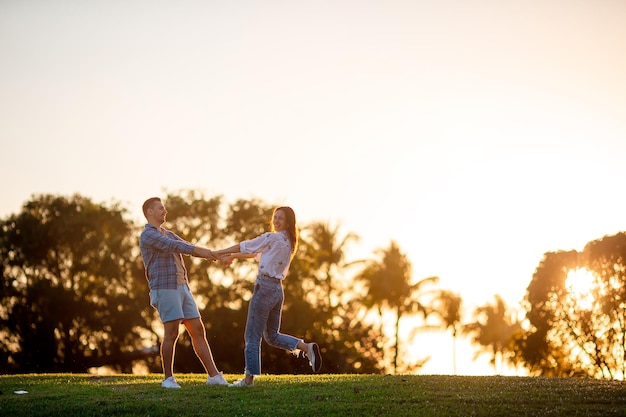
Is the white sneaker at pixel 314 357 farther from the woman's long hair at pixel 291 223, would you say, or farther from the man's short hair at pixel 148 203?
the man's short hair at pixel 148 203

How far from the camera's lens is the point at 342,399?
11633mm

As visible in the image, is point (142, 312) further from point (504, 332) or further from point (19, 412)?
point (504, 332)

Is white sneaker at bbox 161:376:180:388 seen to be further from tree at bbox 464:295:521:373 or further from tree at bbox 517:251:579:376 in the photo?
tree at bbox 464:295:521:373

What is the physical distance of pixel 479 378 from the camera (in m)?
14.2

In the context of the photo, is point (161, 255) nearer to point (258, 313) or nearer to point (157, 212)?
point (157, 212)

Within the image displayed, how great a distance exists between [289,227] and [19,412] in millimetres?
4722

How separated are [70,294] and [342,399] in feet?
134

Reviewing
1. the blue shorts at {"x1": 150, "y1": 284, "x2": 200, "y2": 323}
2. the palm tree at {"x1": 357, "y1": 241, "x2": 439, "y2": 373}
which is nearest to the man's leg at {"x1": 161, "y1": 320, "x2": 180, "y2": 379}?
the blue shorts at {"x1": 150, "y1": 284, "x2": 200, "y2": 323}

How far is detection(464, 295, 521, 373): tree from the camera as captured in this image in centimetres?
9306

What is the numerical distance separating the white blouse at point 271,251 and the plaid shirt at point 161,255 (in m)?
1.12

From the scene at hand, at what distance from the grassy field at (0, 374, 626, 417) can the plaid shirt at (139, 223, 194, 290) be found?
5.53 feet

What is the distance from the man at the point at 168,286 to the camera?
12.8 metres

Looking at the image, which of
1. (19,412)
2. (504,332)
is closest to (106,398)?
(19,412)

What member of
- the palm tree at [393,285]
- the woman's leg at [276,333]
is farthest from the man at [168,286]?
the palm tree at [393,285]
